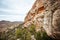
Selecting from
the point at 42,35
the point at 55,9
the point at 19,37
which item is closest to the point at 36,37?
the point at 42,35

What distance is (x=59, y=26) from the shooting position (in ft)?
102

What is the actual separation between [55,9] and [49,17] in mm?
1948

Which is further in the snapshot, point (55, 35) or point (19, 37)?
point (19, 37)

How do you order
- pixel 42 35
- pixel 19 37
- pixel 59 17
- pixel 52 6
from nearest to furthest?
pixel 59 17 → pixel 52 6 → pixel 42 35 → pixel 19 37

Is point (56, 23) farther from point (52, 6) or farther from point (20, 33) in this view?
point (20, 33)

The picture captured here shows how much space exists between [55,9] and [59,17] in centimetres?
226

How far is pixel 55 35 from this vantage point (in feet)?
107

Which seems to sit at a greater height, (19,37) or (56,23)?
(56,23)

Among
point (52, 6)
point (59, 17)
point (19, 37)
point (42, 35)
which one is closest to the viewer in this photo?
point (59, 17)

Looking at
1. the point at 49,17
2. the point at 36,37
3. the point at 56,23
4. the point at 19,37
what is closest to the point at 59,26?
the point at 56,23

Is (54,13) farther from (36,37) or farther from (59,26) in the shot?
(36,37)

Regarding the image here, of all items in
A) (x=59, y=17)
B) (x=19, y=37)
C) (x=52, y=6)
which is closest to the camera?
(x=59, y=17)

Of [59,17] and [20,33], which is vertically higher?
[59,17]

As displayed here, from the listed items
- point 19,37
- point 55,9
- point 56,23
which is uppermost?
point 55,9
